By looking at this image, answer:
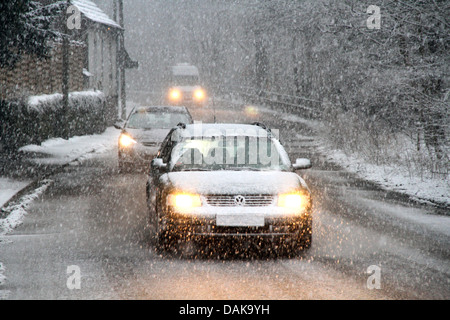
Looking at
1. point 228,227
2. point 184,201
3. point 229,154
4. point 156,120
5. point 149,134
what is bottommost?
point 228,227

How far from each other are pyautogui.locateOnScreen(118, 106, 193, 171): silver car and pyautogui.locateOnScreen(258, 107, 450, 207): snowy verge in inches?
192

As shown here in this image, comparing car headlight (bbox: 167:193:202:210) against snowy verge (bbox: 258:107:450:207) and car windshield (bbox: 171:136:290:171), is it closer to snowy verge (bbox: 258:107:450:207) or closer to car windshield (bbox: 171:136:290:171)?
car windshield (bbox: 171:136:290:171)

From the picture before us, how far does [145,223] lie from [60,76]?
18517mm

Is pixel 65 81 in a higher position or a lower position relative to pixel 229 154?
higher

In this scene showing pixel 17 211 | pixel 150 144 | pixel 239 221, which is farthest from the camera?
pixel 150 144

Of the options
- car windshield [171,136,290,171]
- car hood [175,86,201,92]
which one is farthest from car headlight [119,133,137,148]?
car hood [175,86,201,92]

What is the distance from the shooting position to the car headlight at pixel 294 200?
747 cm

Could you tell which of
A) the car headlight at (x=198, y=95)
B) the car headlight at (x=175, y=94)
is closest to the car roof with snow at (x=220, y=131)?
the car headlight at (x=175, y=94)

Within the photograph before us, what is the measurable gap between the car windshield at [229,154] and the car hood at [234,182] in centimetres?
27

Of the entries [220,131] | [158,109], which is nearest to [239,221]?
[220,131]

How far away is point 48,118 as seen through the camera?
22.3 metres

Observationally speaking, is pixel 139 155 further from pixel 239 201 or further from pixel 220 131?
pixel 239 201

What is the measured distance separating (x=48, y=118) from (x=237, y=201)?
53.6 ft
